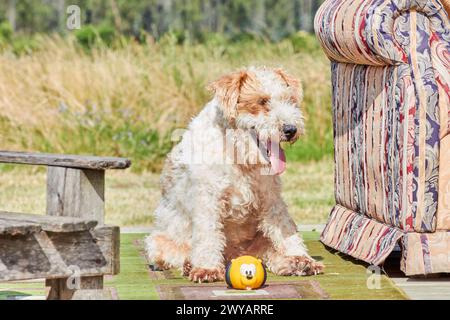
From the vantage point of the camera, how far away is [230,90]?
17.9 feet

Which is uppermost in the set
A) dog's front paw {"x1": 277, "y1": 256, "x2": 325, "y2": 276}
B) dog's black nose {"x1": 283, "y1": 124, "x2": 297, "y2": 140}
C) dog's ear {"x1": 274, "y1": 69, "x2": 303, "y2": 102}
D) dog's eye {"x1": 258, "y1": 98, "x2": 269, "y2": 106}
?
dog's ear {"x1": 274, "y1": 69, "x2": 303, "y2": 102}

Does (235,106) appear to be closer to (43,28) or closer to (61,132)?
(61,132)

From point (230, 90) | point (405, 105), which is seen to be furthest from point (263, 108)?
point (405, 105)

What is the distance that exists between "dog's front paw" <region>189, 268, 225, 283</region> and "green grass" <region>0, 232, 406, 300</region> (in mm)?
46

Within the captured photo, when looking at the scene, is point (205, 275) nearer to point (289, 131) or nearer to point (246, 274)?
point (246, 274)

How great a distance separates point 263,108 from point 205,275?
35.8 inches

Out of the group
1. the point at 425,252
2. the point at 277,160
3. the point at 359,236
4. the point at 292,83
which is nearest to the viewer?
the point at 425,252

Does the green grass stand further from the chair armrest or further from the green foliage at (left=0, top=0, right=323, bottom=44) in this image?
the green foliage at (left=0, top=0, right=323, bottom=44)

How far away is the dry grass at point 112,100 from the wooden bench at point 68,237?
5896mm

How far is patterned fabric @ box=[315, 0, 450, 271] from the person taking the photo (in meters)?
5.37

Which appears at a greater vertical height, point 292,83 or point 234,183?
point 292,83

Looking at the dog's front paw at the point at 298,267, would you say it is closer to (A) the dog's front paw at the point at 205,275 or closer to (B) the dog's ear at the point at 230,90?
(A) the dog's front paw at the point at 205,275

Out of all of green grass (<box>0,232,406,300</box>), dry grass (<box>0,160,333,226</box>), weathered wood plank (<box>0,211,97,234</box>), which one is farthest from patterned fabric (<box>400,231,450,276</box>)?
dry grass (<box>0,160,333,226</box>)
